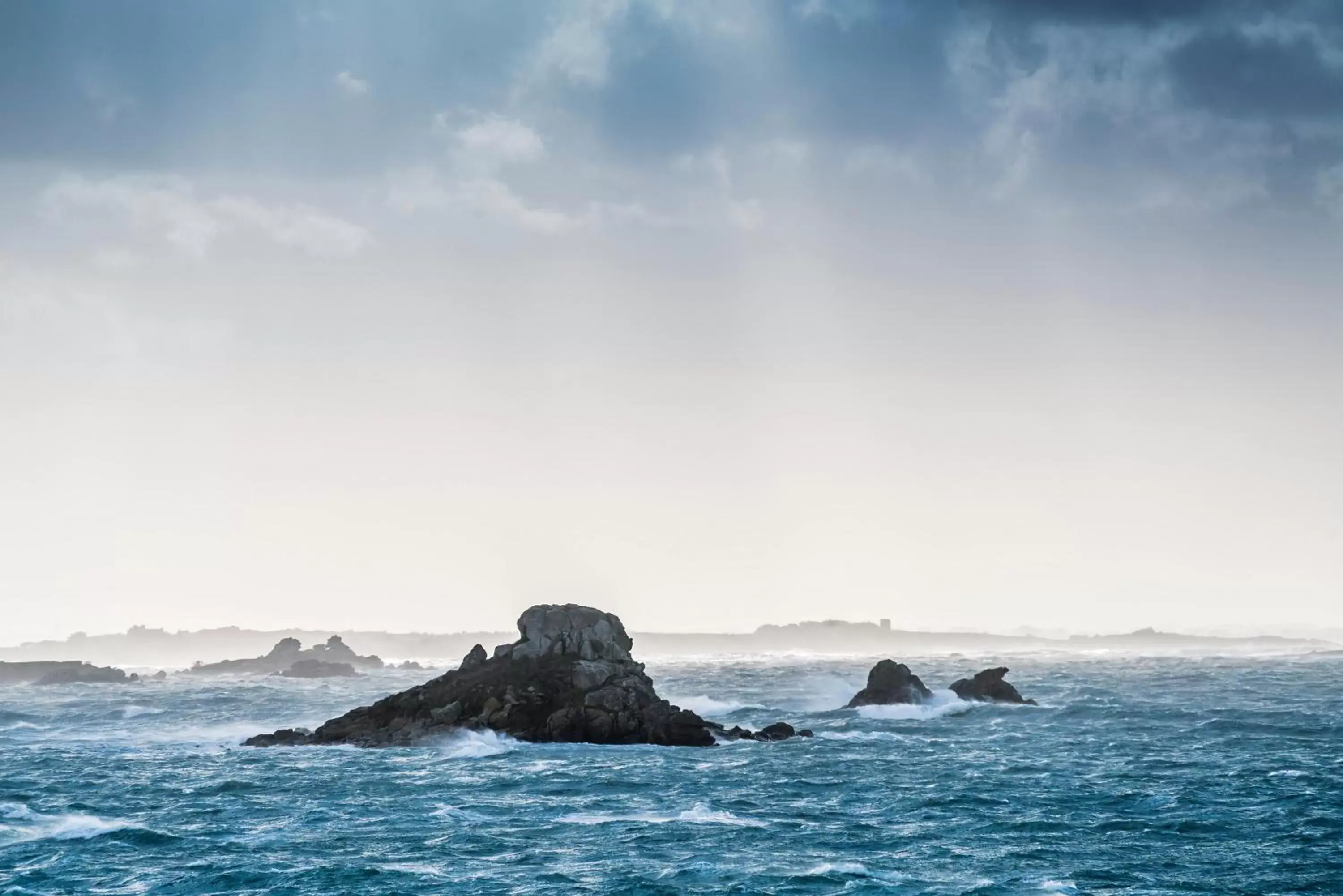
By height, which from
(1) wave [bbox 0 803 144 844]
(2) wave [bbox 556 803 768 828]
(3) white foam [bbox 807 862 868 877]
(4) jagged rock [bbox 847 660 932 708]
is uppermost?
(4) jagged rock [bbox 847 660 932 708]

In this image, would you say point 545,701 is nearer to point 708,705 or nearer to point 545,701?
point 545,701

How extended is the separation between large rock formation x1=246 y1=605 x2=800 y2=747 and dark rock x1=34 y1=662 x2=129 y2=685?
111308 mm

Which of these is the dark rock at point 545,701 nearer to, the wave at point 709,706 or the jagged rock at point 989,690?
the wave at point 709,706

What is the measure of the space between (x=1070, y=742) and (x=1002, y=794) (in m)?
21.8

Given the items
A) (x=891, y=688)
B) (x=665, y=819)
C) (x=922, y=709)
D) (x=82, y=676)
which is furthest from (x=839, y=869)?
(x=82, y=676)

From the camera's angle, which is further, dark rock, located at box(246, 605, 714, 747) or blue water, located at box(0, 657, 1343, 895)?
dark rock, located at box(246, 605, 714, 747)

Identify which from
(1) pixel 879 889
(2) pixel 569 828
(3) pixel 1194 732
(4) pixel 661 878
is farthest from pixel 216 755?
(3) pixel 1194 732

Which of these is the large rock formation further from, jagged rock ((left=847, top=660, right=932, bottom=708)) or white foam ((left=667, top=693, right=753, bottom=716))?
jagged rock ((left=847, top=660, right=932, bottom=708))

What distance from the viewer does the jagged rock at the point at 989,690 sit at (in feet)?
308

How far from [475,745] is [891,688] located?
129 feet

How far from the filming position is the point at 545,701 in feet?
232

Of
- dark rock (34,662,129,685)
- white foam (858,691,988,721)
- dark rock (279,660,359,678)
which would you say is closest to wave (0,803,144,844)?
white foam (858,691,988,721)

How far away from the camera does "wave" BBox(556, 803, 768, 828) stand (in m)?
42.7

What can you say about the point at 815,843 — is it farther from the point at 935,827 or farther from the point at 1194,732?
the point at 1194,732
